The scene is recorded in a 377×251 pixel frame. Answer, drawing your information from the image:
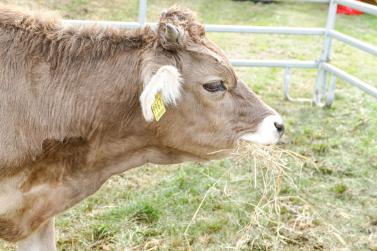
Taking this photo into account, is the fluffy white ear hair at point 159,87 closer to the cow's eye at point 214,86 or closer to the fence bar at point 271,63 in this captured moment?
the cow's eye at point 214,86

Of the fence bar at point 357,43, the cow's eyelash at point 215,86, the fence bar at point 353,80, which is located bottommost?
the fence bar at point 353,80

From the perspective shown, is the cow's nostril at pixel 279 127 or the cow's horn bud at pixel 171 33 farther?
the cow's nostril at pixel 279 127

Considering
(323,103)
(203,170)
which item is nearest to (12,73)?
(203,170)

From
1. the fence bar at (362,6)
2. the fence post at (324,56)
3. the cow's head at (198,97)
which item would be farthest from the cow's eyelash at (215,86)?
the fence post at (324,56)

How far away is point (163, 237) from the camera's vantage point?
14.1ft

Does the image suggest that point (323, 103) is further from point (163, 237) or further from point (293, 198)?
point (163, 237)

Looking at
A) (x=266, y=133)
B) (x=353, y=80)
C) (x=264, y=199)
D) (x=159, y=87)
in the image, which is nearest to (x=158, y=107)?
(x=159, y=87)

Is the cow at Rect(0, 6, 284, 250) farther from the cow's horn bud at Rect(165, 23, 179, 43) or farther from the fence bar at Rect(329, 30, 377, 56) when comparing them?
the fence bar at Rect(329, 30, 377, 56)

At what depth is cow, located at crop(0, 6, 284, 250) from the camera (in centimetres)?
312

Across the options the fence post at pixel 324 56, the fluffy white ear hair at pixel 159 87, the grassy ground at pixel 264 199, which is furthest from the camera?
the fence post at pixel 324 56

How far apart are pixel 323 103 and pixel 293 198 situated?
2.76 meters

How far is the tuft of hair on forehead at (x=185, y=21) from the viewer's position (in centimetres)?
329

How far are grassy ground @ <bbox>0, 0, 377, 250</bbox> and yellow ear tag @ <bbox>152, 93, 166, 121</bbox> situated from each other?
0.67 m

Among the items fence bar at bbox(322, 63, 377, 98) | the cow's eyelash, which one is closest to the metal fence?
fence bar at bbox(322, 63, 377, 98)
